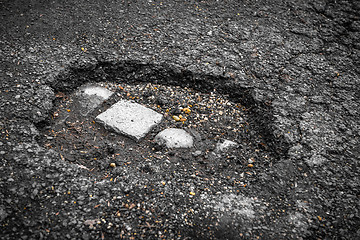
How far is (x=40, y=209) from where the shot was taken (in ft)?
5.16

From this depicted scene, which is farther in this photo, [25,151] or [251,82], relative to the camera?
[251,82]

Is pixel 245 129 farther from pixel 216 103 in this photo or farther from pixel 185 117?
pixel 185 117

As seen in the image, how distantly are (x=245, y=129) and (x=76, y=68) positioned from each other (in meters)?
1.74

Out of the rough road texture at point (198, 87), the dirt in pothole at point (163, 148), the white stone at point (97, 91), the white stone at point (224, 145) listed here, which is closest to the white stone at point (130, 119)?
the dirt in pothole at point (163, 148)

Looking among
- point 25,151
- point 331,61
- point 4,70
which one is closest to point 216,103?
point 331,61

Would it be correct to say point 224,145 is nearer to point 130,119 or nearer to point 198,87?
Result: point 198,87

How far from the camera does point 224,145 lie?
210 cm

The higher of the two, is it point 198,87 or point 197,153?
point 198,87

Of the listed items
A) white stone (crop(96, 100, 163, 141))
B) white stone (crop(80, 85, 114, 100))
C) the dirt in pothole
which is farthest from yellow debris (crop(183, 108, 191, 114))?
white stone (crop(80, 85, 114, 100))

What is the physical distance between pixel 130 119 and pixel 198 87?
759 mm

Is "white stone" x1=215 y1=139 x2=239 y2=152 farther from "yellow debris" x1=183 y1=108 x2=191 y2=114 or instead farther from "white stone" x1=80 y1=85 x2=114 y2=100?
"white stone" x1=80 y1=85 x2=114 y2=100

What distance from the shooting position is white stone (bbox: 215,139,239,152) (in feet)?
6.83

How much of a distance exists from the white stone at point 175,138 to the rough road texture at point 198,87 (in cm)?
32

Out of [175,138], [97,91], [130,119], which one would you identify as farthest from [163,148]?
[97,91]
